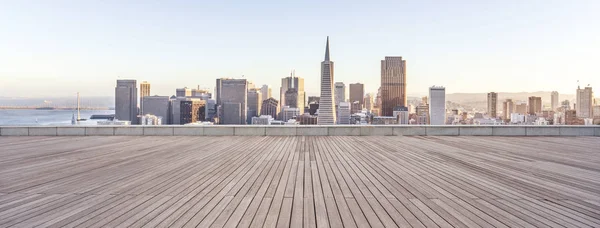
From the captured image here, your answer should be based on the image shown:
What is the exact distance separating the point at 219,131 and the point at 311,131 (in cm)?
268

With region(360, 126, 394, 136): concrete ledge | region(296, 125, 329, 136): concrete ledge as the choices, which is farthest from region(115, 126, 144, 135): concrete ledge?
region(360, 126, 394, 136): concrete ledge

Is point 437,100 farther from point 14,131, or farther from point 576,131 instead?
point 14,131

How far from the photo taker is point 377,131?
30.7 feet

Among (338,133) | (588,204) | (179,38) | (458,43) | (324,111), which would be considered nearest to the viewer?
(588,204)

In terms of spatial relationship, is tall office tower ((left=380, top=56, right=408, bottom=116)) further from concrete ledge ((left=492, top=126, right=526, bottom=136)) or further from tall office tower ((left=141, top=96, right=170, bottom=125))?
concrete ledge ((left=492, top=126, right=526, bottom=136))

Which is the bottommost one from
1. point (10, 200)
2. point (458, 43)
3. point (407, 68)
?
point (10, 200)

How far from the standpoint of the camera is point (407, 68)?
132 meters

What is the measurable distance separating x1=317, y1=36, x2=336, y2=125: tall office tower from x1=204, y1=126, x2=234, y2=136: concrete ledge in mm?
67947

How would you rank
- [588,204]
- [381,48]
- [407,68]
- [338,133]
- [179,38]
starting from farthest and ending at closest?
[407,68]
[381,48]
[179,38]
[338,133]
[588,204]

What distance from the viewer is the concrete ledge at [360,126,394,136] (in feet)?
30.5

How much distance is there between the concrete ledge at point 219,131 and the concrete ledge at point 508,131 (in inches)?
307

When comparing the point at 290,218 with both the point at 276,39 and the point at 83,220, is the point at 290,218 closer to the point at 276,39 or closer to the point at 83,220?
the point at 83,220

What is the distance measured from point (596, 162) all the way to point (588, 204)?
312 cm


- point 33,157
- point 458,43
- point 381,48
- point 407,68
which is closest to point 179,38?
point 381,48
